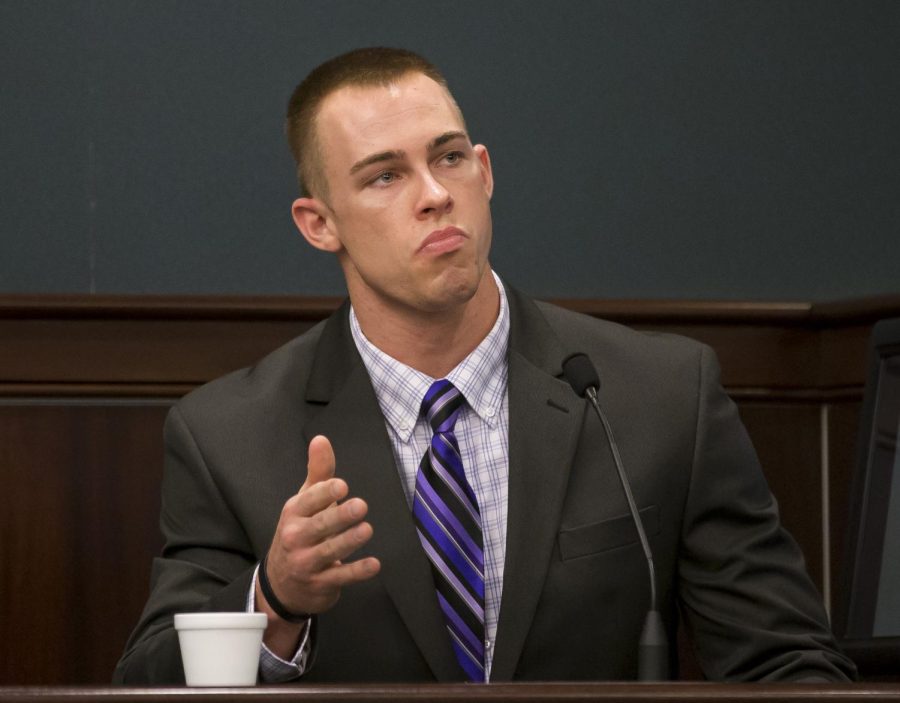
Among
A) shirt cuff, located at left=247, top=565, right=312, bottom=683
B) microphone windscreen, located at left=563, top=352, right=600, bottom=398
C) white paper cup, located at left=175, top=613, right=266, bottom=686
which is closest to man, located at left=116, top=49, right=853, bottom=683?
shirt cuff, located at left=247, top=565, right=312, bottom=683

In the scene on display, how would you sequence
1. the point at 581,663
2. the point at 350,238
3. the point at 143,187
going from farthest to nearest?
1. the point at 143,187
2. the point at 350,238
3. the point at 581,663

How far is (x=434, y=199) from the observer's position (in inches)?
76.4

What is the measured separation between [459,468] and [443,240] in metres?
0.30

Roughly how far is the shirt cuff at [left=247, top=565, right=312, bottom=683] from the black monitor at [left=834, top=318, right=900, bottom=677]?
86 centimetres

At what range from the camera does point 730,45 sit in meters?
2.69

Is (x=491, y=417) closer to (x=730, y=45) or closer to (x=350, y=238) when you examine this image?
(x=350, y=238)

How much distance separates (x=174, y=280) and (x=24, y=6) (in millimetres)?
532

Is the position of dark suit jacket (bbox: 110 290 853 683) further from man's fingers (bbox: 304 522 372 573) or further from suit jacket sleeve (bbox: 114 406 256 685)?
man's fingers (bbox: 304 522 372 573)

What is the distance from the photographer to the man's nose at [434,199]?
1.94m

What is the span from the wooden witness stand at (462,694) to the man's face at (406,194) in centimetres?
80

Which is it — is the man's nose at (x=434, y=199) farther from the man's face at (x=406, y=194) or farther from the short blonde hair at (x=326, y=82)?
the short blonde hair at (x=326, y=82)

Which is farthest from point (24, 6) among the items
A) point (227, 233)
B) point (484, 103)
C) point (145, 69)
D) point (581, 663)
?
point (581, 663)

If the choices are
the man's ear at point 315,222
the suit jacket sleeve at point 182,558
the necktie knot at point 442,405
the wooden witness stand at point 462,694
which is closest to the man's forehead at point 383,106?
the man's ear at point 315,222

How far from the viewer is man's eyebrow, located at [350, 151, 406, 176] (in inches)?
78.9
